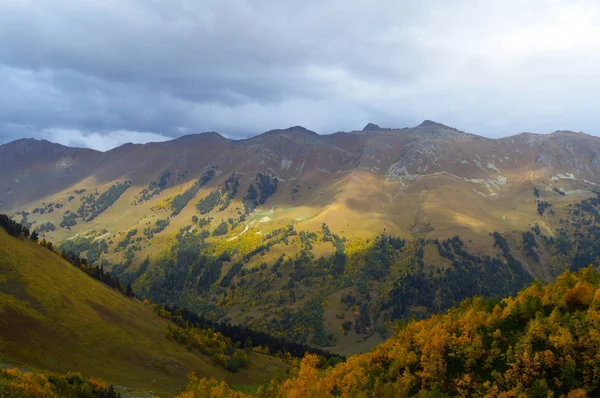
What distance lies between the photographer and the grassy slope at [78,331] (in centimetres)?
9156

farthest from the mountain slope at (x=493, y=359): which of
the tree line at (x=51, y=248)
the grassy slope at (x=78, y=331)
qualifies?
the tree line at (x=51, y=248)

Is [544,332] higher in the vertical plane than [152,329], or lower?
higher

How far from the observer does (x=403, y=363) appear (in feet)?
332

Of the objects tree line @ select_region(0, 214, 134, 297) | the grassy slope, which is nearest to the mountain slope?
the grassy slope

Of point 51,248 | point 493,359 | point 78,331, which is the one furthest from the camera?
point 51,248

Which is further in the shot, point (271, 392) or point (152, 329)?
point (152, 329)

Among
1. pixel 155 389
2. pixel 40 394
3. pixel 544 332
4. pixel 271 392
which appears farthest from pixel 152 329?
pixel 544 332

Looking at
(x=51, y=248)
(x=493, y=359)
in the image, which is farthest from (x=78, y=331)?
(x=493, y=359)

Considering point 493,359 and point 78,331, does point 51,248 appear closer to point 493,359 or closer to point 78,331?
point 78,331

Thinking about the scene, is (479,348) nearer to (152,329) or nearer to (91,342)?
(91,342)

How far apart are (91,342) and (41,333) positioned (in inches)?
599

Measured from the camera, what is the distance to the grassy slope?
9156cm

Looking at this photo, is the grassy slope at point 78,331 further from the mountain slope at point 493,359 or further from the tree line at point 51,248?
the mountain slope at point 493,359

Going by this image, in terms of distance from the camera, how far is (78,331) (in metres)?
108
